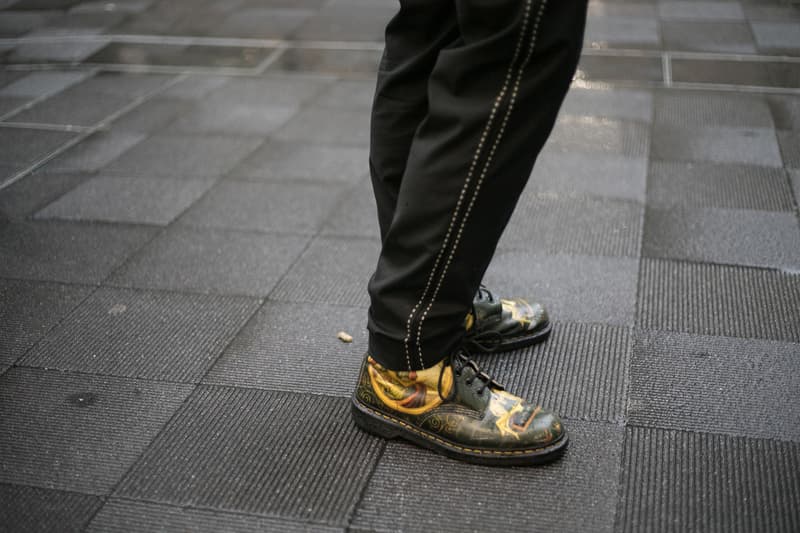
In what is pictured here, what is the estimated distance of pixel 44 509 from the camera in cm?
143

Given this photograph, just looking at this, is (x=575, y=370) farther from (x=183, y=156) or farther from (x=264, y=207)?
(x=183, y=156)

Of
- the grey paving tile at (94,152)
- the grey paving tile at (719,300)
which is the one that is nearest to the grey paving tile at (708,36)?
the grey paving tile at (719,300)

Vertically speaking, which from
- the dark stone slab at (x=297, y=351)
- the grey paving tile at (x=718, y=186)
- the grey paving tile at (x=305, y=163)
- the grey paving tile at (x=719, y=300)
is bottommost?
the grey paving tile at (x=718, y=186)

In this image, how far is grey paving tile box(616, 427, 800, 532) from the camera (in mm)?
1346

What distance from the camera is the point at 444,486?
144cm

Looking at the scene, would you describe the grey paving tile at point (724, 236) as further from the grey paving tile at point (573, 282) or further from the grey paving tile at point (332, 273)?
the grey paving tile at point (332, 273)

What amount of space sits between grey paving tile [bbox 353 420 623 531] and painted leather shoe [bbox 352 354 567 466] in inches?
1.2

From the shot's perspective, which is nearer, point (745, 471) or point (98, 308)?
point (745, 471)

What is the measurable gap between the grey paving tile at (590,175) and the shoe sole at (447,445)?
4.27 feet

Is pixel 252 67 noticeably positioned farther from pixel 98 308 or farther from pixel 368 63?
pixel 98 308

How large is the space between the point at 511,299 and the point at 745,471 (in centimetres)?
65

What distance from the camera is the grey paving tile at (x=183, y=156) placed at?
116 inches

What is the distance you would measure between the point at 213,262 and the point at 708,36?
3.11 m

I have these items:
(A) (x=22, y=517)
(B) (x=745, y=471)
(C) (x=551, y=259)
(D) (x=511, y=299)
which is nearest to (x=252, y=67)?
(C) (x=551, y=259)
